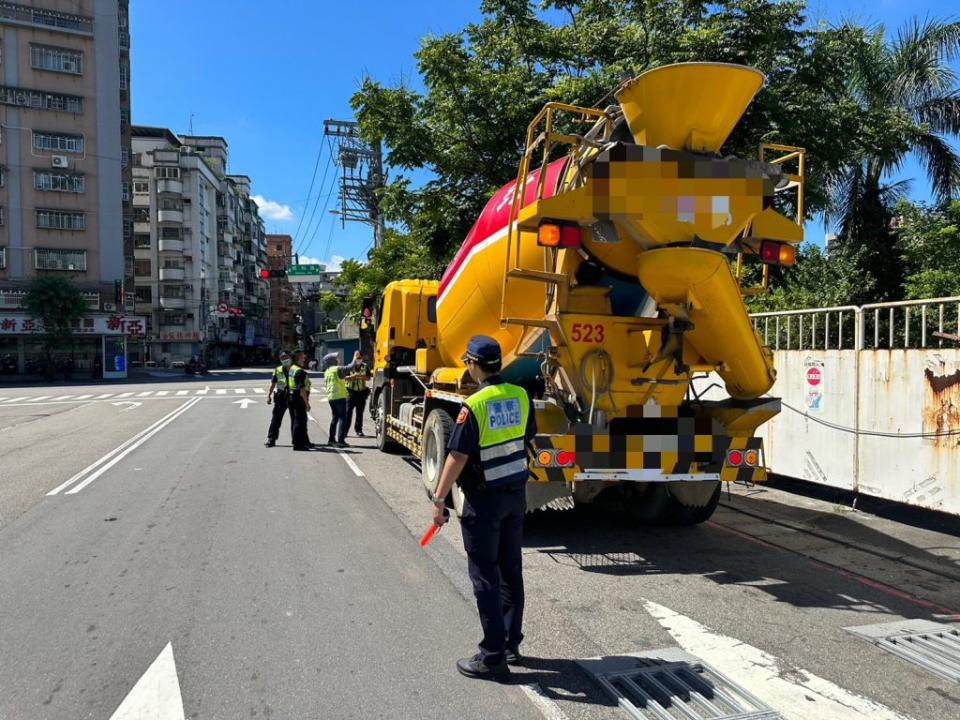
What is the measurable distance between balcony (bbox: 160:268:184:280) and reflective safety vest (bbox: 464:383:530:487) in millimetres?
69164

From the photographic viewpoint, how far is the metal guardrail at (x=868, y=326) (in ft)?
22.3

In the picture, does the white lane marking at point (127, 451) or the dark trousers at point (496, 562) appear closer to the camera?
the dark trousers at point (496, 562)

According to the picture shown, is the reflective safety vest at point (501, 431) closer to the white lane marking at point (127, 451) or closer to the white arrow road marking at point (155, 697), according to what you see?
the white arrow road marking at point (155, 697)

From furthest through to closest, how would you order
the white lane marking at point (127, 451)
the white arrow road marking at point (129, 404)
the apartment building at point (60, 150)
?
the apartment building at point (60, 150) < the white arrow road marking at point (129, 404) < the white lane marking at point (127, 451)

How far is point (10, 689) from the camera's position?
3.53m

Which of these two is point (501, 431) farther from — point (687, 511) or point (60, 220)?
point (60, 220)

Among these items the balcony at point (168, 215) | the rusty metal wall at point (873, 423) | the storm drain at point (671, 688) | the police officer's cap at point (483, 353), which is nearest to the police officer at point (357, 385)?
the rusty metal wall at point (873, 423)

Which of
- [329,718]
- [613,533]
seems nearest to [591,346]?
[613,533]

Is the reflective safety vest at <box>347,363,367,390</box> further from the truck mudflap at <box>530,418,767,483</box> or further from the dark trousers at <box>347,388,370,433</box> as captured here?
the truck mudflap at <box>530,418,767,483</box>

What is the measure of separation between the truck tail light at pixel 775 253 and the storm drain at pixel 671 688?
10.1ft

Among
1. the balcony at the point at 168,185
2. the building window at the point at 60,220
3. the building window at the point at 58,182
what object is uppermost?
the balcony at the point at 168,185

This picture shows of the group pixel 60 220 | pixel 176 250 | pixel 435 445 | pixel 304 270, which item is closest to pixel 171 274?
pixel 176 250

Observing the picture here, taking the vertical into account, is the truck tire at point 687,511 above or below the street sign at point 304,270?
below

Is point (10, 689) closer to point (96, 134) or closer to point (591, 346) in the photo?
point (591, 346)
